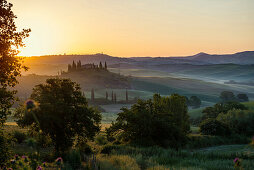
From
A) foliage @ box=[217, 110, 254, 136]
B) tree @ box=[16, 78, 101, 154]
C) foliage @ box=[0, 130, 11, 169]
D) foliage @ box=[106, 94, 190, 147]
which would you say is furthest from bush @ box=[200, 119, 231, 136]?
foliage @ box=[0, 130, 11, 169]

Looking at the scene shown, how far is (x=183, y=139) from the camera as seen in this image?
2750 cm

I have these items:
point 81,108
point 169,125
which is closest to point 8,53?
point 81,108

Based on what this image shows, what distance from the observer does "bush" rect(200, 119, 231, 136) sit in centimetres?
3625

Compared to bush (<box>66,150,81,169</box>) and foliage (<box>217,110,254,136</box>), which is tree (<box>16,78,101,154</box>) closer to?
bush (<box>66,150,81,169</box>)

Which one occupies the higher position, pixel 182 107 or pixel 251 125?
pixel 182 107

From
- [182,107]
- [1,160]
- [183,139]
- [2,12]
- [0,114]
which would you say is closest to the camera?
[1,160]

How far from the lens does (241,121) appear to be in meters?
41.7

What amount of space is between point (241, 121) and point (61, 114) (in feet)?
111

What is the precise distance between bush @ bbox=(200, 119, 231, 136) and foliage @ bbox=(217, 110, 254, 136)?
330cm

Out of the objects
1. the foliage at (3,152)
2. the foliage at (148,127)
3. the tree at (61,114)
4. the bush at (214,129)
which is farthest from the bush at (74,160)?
the bush at (214,129)

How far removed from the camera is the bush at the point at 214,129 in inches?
1427

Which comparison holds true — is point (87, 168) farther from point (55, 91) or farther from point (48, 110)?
point (55, 91)

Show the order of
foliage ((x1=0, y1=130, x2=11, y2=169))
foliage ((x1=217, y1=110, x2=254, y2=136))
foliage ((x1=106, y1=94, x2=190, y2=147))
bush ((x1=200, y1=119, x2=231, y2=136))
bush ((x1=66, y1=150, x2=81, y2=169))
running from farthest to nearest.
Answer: foliage ((x1=217, y1=110, x2=254, y2=136)), bush ((x1=200, y1=119, x2=231, y2=136)), foliage ((x1=106, y1=94, x2=190, y2=147)), bush ((x1=66, y1=150, x2=81, y2=169)), foliage ((x1=0, y1=130, x2=11, y2=169))

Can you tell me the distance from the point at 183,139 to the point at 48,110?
54.2 ft
